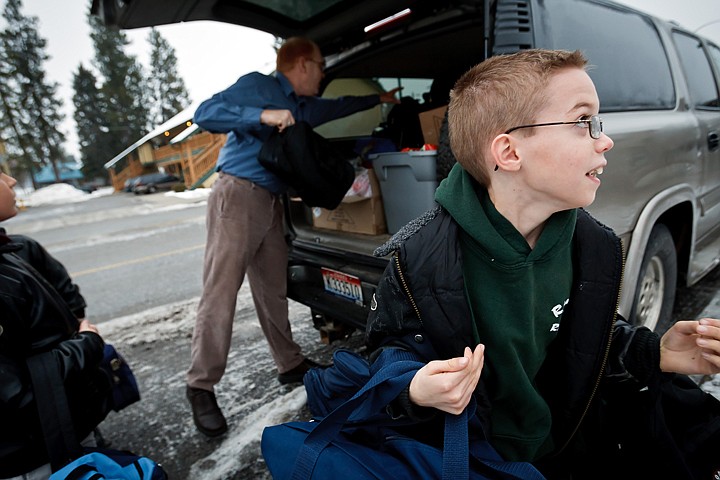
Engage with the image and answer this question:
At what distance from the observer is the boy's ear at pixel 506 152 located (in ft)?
3.76

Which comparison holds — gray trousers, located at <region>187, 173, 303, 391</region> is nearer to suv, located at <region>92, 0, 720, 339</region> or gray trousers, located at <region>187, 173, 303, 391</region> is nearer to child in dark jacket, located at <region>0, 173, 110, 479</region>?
suv, located at <region>92, 0, 720, 339</region>

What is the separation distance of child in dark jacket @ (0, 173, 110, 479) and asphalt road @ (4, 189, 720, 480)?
0.74 m

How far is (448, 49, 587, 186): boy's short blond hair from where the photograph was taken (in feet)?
3.69

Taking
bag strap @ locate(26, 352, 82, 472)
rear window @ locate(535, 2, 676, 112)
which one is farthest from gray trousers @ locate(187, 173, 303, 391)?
rear window @ locate(535, 2, 676, 112)

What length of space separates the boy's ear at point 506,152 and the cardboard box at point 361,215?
4.94ft

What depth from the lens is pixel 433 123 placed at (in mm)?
2615

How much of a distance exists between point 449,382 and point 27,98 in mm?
57807

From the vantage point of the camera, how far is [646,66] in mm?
2521

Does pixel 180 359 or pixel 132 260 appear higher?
pixel 132 260

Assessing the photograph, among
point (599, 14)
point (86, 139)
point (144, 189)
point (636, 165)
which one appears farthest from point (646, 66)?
point (86, 139)

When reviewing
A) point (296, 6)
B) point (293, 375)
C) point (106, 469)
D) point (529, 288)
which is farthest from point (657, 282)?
point (106, 469)

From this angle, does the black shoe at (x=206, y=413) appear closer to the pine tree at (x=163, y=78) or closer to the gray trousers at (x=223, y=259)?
the gray trousers at (x=223, y=259)

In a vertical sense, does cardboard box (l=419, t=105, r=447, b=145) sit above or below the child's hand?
above

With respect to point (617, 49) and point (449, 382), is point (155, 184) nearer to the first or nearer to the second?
point (617, 49)
